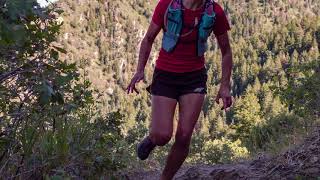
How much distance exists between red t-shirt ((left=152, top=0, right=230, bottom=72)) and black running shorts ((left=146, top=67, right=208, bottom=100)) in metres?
0.04

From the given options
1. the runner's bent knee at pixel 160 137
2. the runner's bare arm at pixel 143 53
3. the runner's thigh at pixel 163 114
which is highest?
the runner's bare arm at pixel 143 53

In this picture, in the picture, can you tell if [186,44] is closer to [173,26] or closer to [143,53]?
[173,26]

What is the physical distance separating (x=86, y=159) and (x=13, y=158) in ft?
1.72

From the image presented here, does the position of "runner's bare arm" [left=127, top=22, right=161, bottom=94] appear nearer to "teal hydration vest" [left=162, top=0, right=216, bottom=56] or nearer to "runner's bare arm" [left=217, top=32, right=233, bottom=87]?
"teal hydration vest" [left=162, top=0, right=216, bottom=56]

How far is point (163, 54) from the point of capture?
13.0 ft

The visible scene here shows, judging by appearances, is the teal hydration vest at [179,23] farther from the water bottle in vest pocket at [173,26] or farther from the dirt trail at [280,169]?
the dirt trail at [280,169]

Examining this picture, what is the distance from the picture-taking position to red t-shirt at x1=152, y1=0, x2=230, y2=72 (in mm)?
3730

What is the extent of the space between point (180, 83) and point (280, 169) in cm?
139

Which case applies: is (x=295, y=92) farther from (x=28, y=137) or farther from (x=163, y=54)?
(x=28, y=137)

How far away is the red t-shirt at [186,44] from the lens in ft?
12.2

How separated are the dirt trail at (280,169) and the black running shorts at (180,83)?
2.56 feet

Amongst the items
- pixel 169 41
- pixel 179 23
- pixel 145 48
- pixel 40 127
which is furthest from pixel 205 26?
pixel 40 127

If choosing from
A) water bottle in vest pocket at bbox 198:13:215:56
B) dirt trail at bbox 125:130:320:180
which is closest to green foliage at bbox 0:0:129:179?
dirt trail at bbox 125:130:320:180

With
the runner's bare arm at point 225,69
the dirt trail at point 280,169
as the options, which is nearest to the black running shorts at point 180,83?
the runner's bare arm at point 225,69
